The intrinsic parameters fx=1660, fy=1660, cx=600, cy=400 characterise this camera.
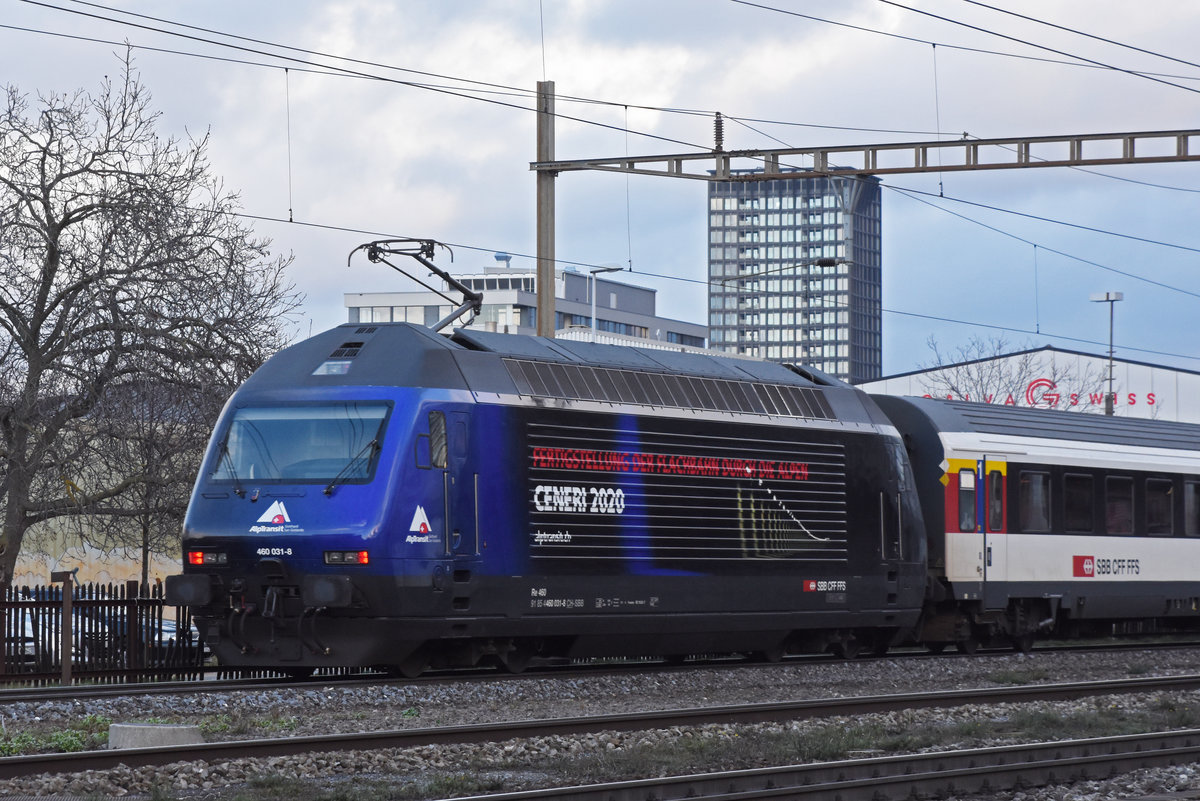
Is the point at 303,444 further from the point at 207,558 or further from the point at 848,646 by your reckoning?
the point at 848,646

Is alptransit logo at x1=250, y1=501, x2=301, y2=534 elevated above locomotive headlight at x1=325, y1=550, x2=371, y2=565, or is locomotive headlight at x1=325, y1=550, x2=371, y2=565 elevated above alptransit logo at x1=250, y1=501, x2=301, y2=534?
alptransit logo at x1=250, y1=501, x2=301, y2=534

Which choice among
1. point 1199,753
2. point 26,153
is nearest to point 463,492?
point 1199,753

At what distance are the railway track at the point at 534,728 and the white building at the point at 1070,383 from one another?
56592 mm

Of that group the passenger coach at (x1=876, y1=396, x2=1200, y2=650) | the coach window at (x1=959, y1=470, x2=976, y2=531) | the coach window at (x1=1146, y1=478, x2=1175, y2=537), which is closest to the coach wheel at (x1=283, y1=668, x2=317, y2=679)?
the passenger coach at (x1=876, y1=396, x2=1200, y2=650)

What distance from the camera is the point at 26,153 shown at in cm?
2506

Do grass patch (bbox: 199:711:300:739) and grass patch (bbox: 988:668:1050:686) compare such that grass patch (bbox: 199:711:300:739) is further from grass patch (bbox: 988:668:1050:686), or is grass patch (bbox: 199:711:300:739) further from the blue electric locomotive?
grass patch (bbox: 988:668:1050:686)

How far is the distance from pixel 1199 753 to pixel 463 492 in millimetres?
7631

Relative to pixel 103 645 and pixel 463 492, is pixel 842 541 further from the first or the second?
pixel 103 645

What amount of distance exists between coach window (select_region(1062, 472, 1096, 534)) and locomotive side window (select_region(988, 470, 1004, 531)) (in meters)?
1.40

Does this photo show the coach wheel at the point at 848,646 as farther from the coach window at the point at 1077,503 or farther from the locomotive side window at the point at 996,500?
the coach window at the point at 1077,503

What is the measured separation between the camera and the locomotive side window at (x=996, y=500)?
2417cm

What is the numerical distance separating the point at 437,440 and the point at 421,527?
0.94m

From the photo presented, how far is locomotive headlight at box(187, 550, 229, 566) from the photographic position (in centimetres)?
1692

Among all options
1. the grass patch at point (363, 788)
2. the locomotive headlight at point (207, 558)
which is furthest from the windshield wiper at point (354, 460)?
the grass patch at point (363, 788)
